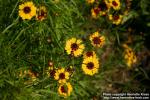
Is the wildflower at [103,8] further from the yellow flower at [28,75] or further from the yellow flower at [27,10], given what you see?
the yellow flower at [28,75]

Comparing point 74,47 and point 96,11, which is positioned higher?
point 96,11

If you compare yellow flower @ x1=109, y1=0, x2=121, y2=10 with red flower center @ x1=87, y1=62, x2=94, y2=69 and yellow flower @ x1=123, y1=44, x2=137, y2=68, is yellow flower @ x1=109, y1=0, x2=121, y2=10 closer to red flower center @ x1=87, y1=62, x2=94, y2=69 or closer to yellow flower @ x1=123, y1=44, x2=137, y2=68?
yellow flower @ x1=123, y1=44, x2=137, y2=68

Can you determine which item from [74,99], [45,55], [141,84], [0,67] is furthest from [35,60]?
[141,84]

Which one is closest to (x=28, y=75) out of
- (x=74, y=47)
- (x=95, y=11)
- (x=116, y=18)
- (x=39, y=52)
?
(x=39, y=52)

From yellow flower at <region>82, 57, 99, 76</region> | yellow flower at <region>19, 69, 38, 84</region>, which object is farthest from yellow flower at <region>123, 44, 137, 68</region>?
yellow flower at <region>19, 69, 38, 84</region>

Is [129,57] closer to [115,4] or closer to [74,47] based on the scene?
[115,4]
